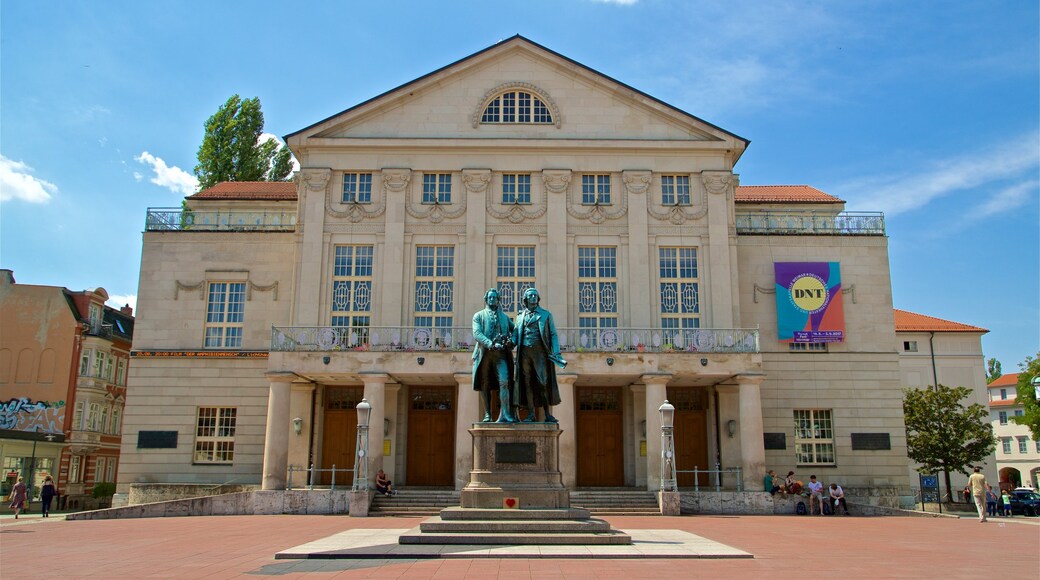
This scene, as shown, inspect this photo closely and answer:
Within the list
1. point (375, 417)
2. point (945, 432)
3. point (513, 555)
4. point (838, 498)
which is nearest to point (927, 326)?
point (945, 432)

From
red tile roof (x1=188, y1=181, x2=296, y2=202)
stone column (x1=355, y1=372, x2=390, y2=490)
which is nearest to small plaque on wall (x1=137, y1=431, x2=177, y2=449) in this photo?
stone column (x1=355, y1=372, x2=390, y2=490)

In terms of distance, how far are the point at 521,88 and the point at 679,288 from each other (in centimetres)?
1047

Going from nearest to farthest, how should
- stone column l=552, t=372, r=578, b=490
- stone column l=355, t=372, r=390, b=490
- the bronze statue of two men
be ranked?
1. the bronze statue of two men
2. stone column l=355, t=372, r=390, b=490
3. stone column l=552, t=372, r=578, b=490

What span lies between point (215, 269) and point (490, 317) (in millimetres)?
22237

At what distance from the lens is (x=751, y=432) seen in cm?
2920

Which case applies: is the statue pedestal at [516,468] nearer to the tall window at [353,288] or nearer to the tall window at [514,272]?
the tall window at [514,272]

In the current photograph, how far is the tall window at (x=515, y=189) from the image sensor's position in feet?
112

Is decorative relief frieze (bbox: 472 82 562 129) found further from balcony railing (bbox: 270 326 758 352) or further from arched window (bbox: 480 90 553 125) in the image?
balcony railing (bbox: 270 326 758 352)

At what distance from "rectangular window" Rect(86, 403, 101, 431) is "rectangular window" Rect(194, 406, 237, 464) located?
14.9m

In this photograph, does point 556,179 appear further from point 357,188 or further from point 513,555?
point 513,555

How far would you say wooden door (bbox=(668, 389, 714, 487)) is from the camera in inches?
1298

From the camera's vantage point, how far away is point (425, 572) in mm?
10750

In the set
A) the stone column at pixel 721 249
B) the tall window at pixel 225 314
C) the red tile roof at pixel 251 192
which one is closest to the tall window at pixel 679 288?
the stone column at pixel 721 249

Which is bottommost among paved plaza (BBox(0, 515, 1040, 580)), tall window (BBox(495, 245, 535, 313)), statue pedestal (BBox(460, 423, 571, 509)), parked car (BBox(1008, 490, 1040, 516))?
parked car (BBox(1008, 490, 1040, 516))
